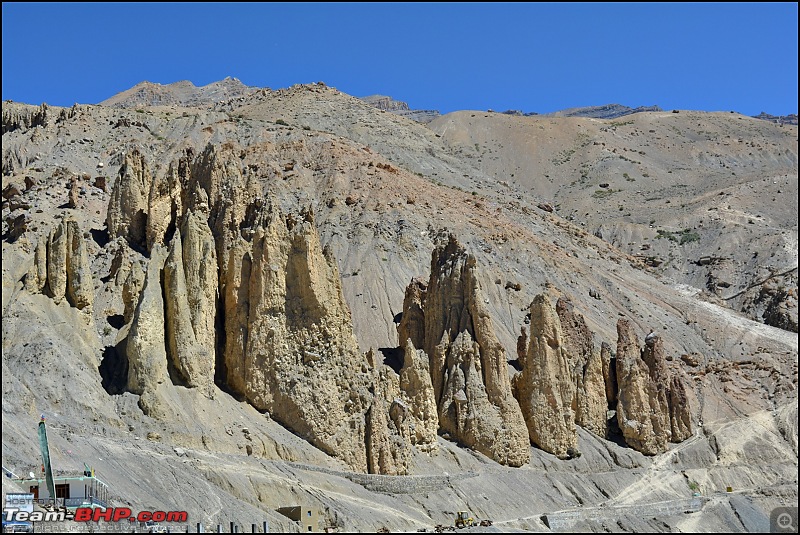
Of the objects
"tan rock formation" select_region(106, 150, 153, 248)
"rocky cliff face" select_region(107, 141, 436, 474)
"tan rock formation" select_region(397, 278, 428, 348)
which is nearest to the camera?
"rocky cliff face" select_region(107, 141, 436, 474)

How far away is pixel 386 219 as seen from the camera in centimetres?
10025

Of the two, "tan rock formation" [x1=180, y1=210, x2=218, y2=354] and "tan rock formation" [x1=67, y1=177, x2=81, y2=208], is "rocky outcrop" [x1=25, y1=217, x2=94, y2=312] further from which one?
"tan rock formation" [x1=67, y1=177, x2=81, y2=208]

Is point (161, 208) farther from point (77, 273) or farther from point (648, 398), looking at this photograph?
point (648, 398)

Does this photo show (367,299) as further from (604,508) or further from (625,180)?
(625,180)

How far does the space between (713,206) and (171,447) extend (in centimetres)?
9589

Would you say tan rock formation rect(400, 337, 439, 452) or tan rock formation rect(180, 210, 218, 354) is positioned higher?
tan rock formation rect(180, 210, 218, 354)

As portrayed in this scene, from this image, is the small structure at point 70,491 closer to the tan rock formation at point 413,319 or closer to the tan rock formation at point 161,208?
the tan rock formation at point 161,208

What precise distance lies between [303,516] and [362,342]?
30303 millimetres

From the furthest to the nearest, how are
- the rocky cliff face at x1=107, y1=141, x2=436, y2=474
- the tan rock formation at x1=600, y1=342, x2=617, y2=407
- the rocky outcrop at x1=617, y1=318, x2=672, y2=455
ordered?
the tan rock formation at x1=600, y1=342, x2=617, y2=407 → the rocky outcrop at x1=617, y1=318, x2=672, y2=455 → the rocky cliff face at x1=107, y1=141, x2=436, y2=474

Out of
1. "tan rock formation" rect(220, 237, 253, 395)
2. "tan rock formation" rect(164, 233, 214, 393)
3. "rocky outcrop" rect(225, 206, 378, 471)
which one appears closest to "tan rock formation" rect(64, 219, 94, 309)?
"tan rock formation" rect(164, 233, 214, 393)

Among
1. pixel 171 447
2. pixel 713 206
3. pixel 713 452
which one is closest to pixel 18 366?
pixel 171 447

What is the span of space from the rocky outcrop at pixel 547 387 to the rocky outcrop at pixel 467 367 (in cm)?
228

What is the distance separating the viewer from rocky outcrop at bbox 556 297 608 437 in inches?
3049

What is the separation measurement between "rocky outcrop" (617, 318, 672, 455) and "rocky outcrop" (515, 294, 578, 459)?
14.4 feet
